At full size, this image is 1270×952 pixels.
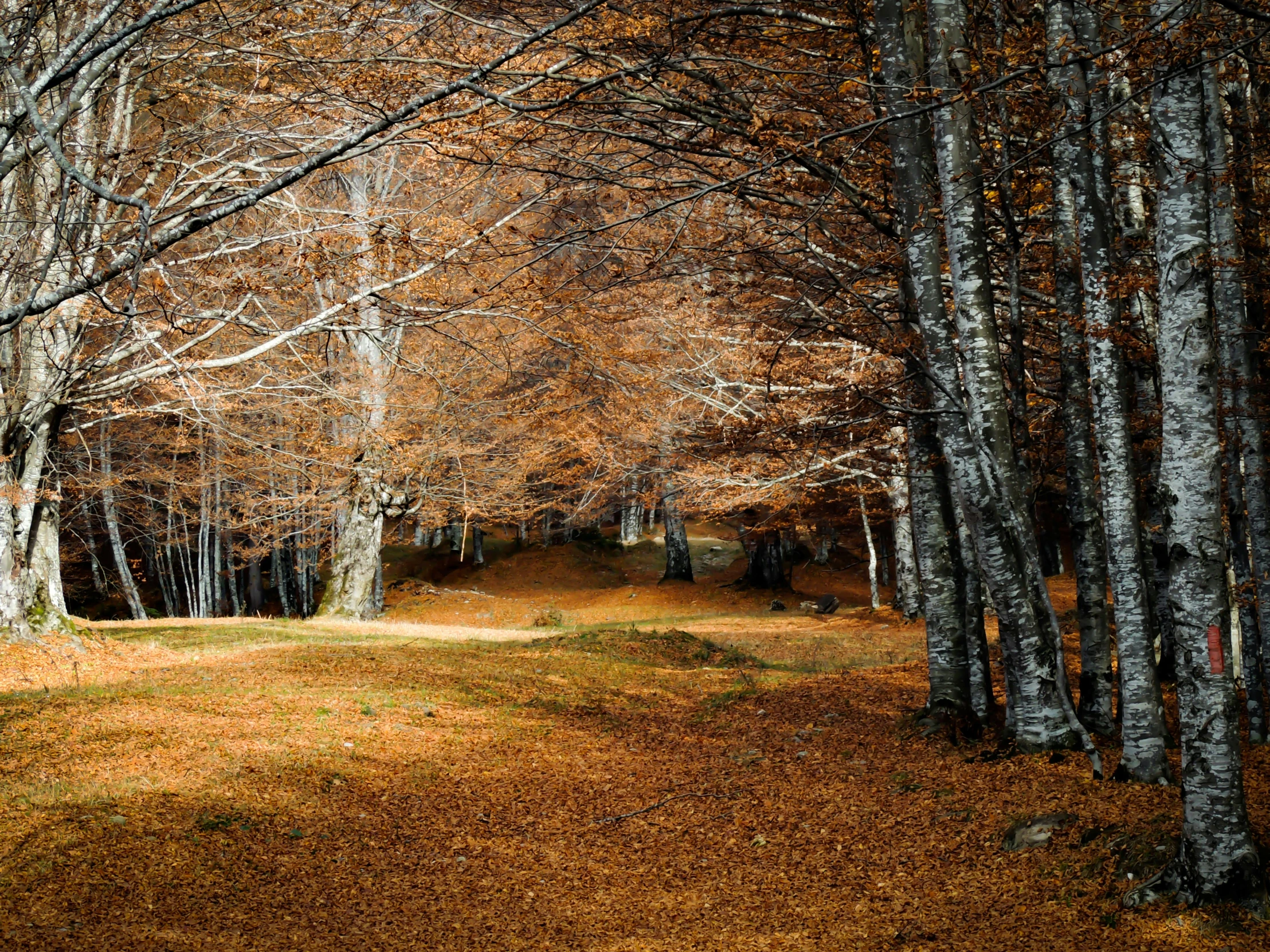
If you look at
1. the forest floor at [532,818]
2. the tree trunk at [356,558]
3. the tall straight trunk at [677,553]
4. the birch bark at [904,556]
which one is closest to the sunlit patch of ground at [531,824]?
the forest floor at [532,818]

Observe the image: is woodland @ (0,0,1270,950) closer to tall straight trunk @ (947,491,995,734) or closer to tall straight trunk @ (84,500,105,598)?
tall straight trunk @ (947,491,995,734)

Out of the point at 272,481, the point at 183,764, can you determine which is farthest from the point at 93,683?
the point at 272,481

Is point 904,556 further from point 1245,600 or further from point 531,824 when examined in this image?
point 531,824

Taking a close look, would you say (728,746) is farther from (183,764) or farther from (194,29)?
(194,29)

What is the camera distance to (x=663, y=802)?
6586 mm

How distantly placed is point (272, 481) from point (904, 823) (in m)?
17.9

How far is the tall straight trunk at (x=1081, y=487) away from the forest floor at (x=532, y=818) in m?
0.80

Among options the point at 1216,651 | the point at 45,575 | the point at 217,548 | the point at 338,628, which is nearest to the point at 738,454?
the point at 1216,651

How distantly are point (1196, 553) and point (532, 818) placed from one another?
4.34 metres

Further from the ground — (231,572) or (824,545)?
(231,572)

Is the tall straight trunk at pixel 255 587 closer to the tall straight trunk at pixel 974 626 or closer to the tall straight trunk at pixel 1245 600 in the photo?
the tall straight trunk at pixel 974 626

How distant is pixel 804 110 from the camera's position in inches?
291

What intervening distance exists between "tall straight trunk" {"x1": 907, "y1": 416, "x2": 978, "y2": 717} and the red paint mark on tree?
3.70 m

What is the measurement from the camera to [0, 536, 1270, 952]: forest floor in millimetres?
4375
